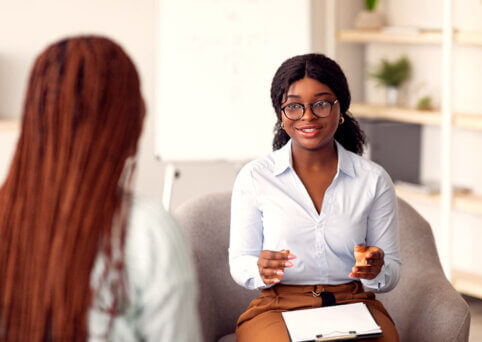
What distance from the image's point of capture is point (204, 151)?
11.1ft

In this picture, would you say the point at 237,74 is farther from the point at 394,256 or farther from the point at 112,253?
the point at 112,253

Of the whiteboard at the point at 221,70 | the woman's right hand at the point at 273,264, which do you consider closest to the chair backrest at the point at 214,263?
the woman's right hand at the point at 273,264

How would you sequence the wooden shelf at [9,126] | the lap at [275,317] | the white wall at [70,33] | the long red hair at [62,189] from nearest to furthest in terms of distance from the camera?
the long red hair at [62,189]
the lap at [275,317]
the wooden shelf at [9,126]
the white wall at [70,33]

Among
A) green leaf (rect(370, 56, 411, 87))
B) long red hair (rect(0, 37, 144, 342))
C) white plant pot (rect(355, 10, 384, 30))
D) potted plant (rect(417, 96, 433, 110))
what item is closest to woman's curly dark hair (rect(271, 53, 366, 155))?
long red hair (rect(0, 37, 144, 342))

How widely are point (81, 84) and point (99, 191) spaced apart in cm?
16

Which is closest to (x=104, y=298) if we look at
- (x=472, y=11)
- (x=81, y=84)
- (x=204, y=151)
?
(x=81, y=84)

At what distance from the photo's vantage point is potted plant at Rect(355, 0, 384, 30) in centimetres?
392

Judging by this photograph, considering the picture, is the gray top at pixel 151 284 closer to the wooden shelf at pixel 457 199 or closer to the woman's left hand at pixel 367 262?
the woman's left hand at pixel 367 262

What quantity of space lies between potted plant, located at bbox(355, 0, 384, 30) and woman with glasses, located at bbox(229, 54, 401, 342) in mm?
2197

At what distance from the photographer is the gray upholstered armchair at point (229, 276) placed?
2.01 m

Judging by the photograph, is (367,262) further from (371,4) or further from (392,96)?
(371,4)

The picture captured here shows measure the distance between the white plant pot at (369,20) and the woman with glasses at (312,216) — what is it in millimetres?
2196

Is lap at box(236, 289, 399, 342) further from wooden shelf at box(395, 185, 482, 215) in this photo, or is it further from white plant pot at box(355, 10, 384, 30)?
white plant pot at box(355, 10, 384, 30)

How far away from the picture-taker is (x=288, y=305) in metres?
1.77
